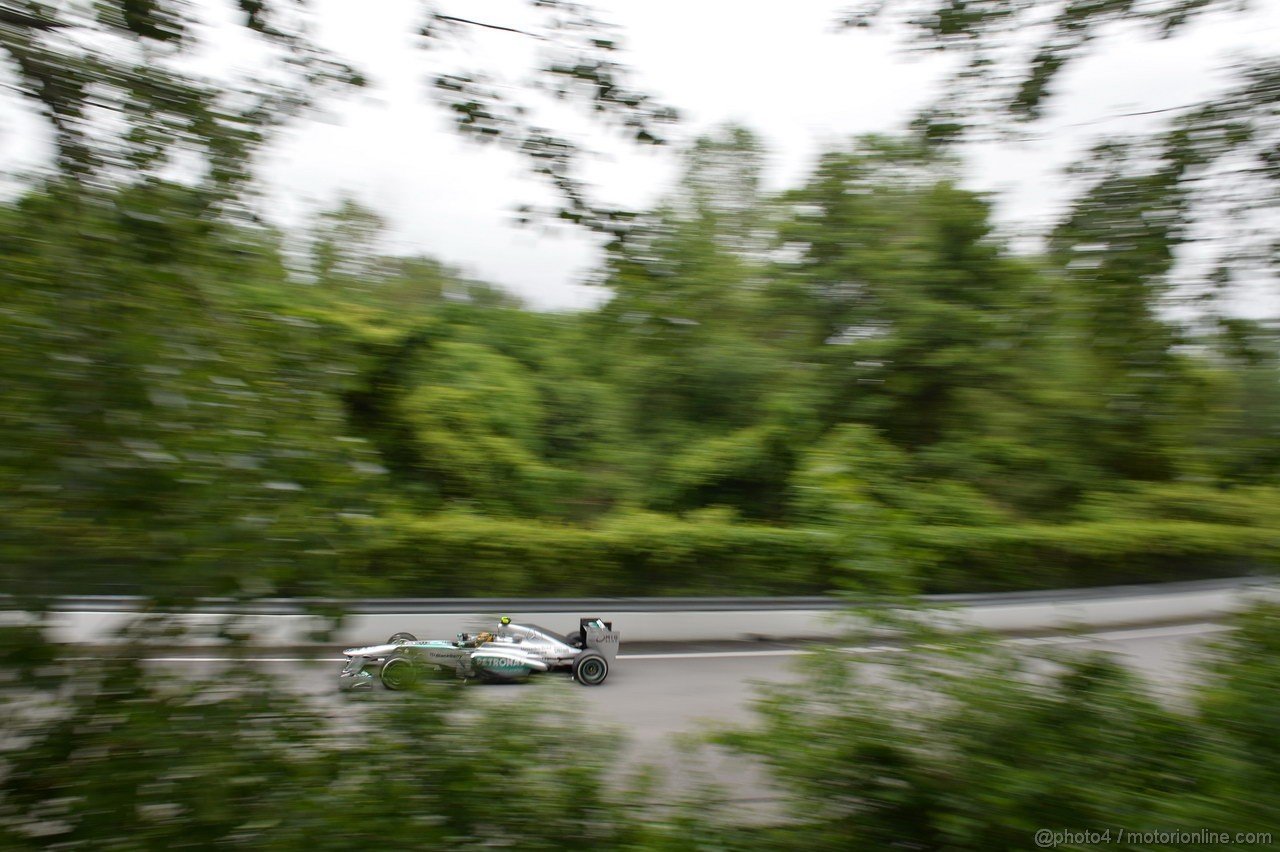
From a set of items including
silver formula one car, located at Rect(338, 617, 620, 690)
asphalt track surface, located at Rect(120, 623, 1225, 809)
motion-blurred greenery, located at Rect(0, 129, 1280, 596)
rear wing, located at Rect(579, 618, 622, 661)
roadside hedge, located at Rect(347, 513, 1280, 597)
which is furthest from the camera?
roadside hedge, located at Rect(347, 513, 1280, 597)

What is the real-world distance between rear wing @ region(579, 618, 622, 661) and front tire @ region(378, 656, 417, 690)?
4513 mm

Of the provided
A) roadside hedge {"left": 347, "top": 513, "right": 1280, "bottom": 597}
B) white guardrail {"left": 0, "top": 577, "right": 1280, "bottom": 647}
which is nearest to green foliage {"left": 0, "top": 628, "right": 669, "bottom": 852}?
white guardrail {"left": 0, "top": 577, "right": 1280, "bottom": 647}

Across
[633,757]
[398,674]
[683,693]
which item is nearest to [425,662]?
[398,674]

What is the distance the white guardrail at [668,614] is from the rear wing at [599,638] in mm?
990

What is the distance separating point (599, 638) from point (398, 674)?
15.4 ft

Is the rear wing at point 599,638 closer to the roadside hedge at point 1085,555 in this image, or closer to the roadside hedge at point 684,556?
the roadside hedge at point 684,556

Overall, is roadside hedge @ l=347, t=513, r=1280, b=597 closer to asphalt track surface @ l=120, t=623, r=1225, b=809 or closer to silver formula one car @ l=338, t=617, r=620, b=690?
asphalt track surface @ l=120, t=623, r=1225, b=809

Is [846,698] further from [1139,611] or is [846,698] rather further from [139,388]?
[1139,611]

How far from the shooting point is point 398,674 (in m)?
2.25

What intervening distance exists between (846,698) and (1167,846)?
3.33ft

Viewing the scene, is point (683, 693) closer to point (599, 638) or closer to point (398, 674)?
point (599, 638)

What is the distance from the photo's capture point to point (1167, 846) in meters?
2.04

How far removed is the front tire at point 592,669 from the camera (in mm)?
6562

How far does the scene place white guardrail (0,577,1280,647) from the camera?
1751mm
